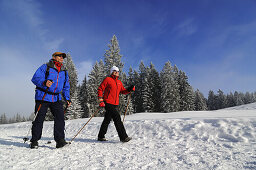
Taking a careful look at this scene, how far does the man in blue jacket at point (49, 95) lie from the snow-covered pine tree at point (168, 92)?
2897 cm

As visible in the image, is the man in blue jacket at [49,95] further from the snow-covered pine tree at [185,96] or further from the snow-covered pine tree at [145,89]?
the snow-covered pine tree at [185,96]

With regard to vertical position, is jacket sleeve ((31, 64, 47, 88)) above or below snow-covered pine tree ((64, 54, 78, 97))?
below

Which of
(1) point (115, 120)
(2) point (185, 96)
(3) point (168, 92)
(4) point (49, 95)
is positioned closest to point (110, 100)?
(1) point (115, 120)

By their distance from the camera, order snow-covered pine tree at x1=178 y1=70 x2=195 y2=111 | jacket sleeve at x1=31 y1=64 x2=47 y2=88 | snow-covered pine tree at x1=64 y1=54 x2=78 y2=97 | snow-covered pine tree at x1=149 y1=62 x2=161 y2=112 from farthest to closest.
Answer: snow-covered pine tree at x1=178 y1=70 x2=195 y2=111 < snow-covered pine tree at x1=149 y1=62 x2=161 y2=112 < snow-covered pine tree at x1=64 y1=54 x2=78 y2=97 < jacket sleeve at x1=31 y1=64 x2=47 y2=88

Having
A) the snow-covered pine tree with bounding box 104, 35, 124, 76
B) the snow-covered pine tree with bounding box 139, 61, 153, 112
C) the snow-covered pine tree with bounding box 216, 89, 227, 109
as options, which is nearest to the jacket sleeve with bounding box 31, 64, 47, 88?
the snow-covered pine tree with bounding box 104, 35, 124, 76

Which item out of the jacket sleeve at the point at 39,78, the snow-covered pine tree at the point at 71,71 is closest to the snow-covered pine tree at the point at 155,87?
the snow-covered pine tree at the point at 71,71

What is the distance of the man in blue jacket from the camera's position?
3.53m

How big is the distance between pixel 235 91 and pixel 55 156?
328ft

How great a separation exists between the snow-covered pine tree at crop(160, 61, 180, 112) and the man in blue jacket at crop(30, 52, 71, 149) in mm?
28967

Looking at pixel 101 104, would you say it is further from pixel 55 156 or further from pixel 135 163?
pixel 135 163

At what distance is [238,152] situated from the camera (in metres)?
2.60

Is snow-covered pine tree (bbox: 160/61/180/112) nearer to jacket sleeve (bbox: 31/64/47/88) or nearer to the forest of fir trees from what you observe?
the forest of fir trees

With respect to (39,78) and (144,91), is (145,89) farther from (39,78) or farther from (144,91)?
(39,78)

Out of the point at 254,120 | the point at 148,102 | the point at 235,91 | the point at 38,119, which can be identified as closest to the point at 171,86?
the point at 148,102
